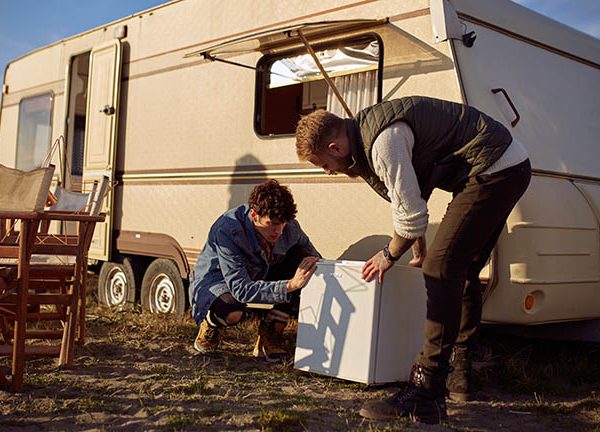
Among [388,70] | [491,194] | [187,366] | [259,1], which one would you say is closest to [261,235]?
[187,366]

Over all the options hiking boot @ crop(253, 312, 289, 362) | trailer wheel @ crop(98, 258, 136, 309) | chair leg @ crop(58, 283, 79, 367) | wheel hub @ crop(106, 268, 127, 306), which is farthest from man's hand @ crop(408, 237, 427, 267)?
wheel hub @ crop(106, 268, 127, 306)

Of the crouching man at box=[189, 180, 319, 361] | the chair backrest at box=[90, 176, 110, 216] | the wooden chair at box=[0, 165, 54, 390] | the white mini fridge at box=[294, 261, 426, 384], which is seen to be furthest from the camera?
the chair backrest at box=[90, 176, 110, 216]

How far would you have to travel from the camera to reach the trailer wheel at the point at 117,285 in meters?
6.68

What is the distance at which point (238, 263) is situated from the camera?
438cm

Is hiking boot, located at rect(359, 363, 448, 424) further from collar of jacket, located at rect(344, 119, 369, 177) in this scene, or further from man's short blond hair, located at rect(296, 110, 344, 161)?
man's short blond hair, located at rect(296, 110, 344, 161)

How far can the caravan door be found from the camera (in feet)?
22.3

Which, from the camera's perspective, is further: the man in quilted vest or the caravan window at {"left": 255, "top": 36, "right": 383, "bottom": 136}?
the caravan window at {"left": 255, "top": 36, "right": 383, "bottom": 136}

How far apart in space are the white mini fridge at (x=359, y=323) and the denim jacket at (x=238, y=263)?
0.78 ft

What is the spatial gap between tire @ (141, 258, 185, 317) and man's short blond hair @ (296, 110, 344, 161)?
303 centimetres

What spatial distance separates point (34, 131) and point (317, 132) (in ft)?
18.3

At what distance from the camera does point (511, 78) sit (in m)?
4.51

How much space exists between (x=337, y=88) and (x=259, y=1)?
106 centimetres

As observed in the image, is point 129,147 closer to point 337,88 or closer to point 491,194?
point 337,88

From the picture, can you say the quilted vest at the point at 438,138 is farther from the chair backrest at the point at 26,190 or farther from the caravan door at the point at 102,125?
the caravan door at the point at 102,125
